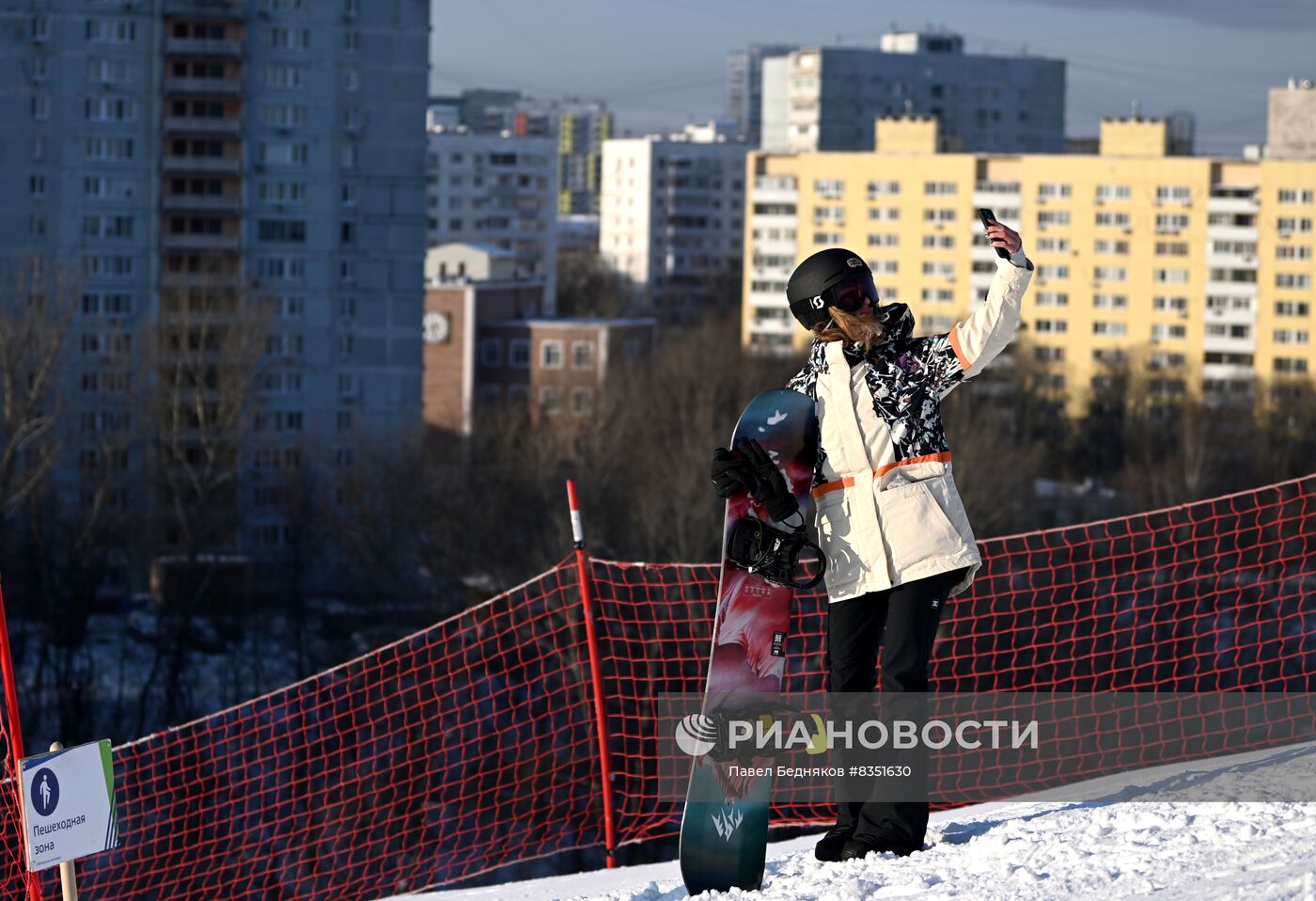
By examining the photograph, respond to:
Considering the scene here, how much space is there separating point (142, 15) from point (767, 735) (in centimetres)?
3599

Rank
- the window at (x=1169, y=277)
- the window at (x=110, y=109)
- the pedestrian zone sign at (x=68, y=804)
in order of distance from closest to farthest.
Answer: the pedestrian zone sign at (x=68, y=804) → the window at (x=110, y=109) → the window at (x=1169, y=277)

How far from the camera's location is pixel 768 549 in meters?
3.75

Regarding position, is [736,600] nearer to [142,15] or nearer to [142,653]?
[142,653]

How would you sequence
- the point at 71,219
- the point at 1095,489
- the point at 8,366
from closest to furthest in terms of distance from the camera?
the point at 8,366, the point at 71,219, the point at 1095,489

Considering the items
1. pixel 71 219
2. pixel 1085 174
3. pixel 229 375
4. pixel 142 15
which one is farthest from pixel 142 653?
pixel 1085 174

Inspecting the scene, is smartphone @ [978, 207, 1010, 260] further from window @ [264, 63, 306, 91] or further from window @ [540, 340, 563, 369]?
window @ [540, 340, 563, 369]

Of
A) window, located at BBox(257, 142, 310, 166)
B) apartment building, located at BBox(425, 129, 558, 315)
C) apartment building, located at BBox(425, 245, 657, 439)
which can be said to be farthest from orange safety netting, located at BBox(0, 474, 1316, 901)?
apartment building, located at BBox(425, 129, 558, 315)

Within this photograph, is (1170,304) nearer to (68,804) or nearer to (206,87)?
(206,87)

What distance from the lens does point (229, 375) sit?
3042cm

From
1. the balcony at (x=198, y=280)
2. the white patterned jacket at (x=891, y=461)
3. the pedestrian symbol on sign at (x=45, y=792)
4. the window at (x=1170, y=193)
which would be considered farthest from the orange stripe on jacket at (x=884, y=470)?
the window at (x=1170, y=193)

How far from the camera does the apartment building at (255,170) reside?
3591 centimetres

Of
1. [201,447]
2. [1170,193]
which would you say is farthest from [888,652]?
[1170,193]

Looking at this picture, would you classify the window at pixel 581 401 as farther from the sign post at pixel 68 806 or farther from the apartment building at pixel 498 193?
the sign post at pixel 68 806

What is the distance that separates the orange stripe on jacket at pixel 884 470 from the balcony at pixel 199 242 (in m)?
35.1
